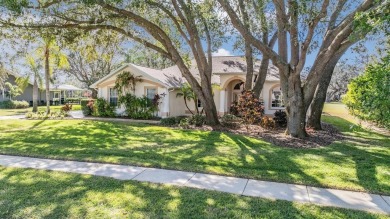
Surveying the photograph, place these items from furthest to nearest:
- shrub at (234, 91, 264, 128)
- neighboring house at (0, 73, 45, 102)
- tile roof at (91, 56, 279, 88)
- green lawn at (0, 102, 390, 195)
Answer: neighboring house at (0, 73, 45, 102) < tile roof at (91, 56, 279, 88) < shrub at (234, 91, 264, 128) < green lawn at (0, 102, 390, 195)

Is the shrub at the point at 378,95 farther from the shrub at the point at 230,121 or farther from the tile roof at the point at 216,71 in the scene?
the tile roof at the point at 216,71

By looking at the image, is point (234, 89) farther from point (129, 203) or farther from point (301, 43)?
point (129, 203)

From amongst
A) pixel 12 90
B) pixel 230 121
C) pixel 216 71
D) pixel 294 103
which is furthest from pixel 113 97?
pixel 12 90

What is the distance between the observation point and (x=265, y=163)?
7.83m

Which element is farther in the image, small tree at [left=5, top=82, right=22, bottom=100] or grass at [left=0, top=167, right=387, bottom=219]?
small tree at [left=5, top=82, right=22, bottom=100]

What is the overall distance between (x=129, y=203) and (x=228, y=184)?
86.6 inches

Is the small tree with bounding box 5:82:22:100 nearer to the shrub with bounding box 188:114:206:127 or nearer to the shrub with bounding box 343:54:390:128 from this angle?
the shrub with bounding box 188:114:206:127

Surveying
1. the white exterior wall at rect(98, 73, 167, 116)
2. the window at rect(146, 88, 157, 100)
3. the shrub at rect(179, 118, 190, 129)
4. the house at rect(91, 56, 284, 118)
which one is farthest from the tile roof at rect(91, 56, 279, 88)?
the shrub at rect(179, 118, 190, 129)

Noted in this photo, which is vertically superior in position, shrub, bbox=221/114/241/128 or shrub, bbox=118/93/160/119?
shrub, bbox=118/93/160/119

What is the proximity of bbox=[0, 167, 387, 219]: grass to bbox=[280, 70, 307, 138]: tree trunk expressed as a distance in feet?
25.5

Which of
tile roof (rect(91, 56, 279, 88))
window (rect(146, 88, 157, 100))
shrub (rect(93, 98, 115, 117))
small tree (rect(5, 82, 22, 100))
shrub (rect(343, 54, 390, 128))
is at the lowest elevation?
shrub (rect(93, 98, 115, 117))

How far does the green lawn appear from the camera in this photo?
673 cm

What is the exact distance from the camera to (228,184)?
605 cm

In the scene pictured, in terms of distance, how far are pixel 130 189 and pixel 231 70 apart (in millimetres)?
18974
